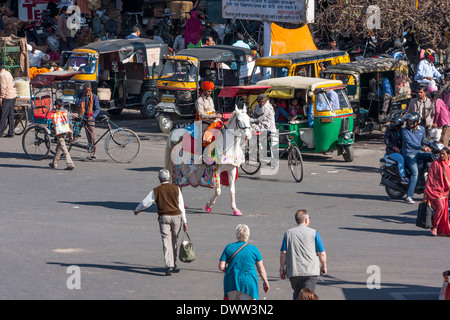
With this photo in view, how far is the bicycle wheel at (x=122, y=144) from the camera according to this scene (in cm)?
1967

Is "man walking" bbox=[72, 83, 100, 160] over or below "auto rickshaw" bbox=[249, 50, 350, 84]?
below

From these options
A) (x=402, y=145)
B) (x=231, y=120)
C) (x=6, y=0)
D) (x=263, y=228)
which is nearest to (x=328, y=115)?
(x=402, y=145)

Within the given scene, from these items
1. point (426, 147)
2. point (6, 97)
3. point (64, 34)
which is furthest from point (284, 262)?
point (64, 34)

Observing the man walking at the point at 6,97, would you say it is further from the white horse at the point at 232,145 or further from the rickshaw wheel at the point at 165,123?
the white horse at the point at 232,145

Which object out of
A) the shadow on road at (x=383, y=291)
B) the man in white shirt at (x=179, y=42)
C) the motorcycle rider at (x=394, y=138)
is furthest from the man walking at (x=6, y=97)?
the shadow on road at (x=383, y=291)

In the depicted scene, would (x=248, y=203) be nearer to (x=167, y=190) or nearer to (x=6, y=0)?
(x=167, y=190)

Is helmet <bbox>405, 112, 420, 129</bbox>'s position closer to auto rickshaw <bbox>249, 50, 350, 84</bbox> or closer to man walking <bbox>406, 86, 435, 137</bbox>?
man walking <bbox>406, 86, 435, 137</bbox>

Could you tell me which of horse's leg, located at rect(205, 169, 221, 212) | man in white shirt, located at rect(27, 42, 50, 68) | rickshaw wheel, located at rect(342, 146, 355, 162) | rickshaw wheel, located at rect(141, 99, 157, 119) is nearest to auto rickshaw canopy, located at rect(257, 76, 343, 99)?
rickshaw wheel, located at rect(342, 146, 355, 162)

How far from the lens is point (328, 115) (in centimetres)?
1970

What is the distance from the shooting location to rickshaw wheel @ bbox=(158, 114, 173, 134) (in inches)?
950

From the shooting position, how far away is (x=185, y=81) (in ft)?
78.8

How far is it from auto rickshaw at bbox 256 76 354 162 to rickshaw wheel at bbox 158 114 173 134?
4589 mm

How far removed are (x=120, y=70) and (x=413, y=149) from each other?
1299 centimetres
